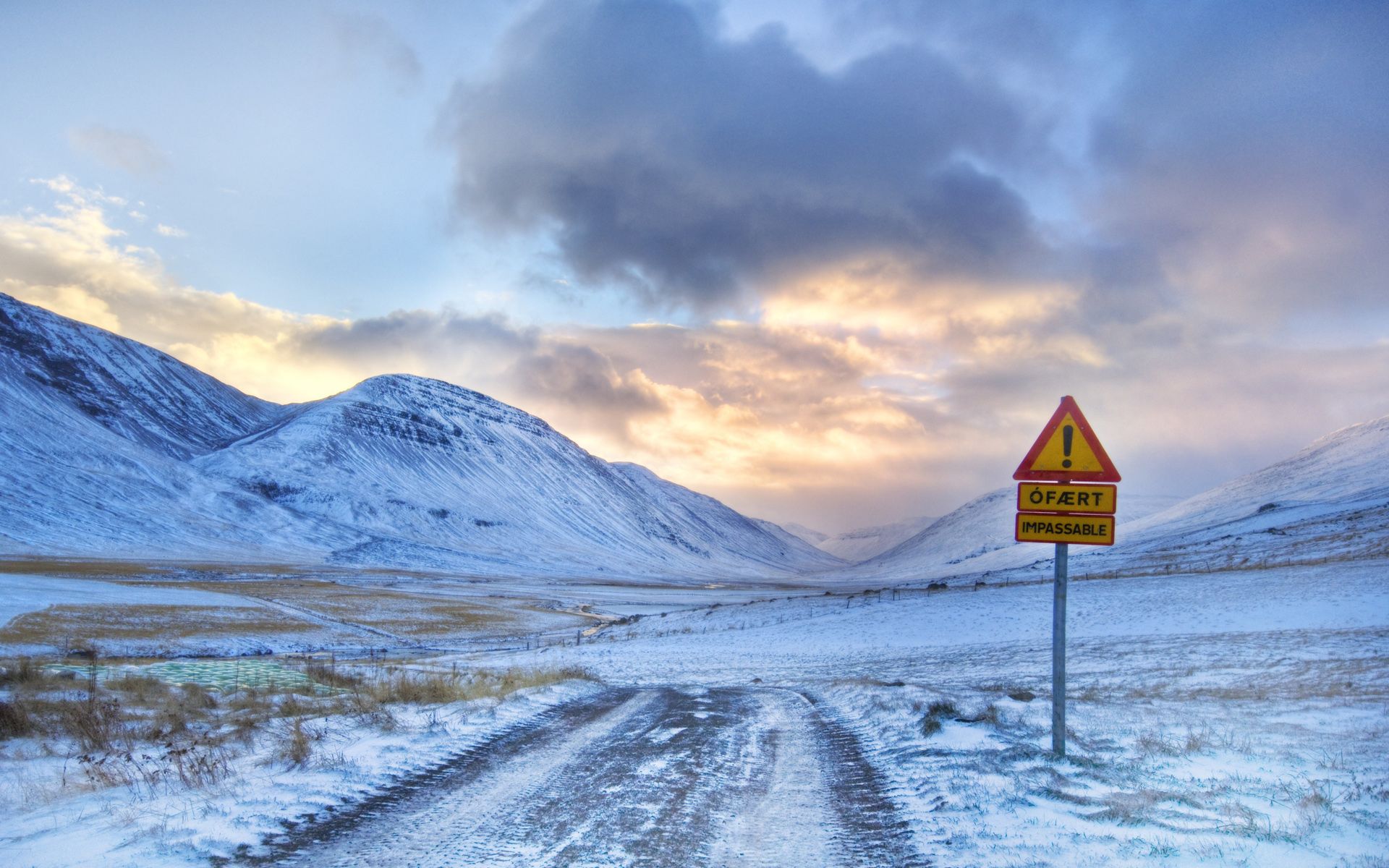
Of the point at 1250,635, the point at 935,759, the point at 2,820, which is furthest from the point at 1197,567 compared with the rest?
the point at 2,820

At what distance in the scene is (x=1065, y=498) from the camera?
931 cm

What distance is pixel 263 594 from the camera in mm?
76562

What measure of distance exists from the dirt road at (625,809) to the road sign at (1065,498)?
3.78m

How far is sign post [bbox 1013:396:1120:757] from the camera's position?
9141mm

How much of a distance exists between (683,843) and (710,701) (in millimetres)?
10978

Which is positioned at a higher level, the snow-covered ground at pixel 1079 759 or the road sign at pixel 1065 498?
the road sign at pixel 1065 498

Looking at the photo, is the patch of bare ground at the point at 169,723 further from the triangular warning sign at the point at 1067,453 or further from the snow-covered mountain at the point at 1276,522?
the snow-covered mountain at the point at 1276,522

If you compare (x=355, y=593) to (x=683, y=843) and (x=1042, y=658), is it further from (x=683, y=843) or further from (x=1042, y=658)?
(x=683, y=843)

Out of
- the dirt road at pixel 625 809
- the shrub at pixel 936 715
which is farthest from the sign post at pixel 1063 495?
the dirt road at pixel 625 809

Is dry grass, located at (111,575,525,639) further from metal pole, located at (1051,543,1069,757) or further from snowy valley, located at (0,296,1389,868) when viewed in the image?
metal pole, located at (1051,543,1069,757)

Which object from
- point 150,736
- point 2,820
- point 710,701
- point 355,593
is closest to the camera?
point 2,820

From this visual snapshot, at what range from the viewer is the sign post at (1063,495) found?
30.0 feet

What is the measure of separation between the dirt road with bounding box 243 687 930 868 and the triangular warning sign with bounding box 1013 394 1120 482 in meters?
4.15

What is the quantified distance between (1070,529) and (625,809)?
231 inches
